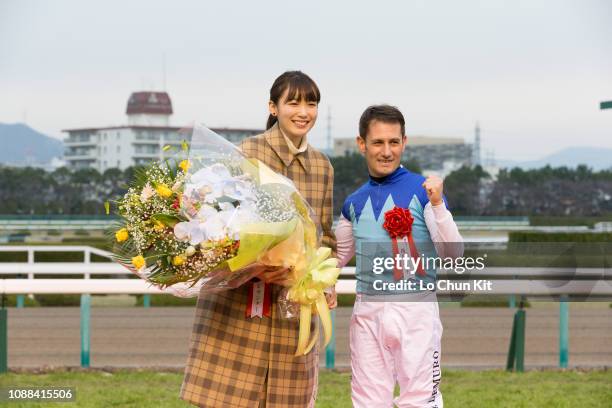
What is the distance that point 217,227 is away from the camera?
3.37m

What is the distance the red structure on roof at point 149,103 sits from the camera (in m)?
123

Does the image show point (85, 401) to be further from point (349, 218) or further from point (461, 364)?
point (461, 364)

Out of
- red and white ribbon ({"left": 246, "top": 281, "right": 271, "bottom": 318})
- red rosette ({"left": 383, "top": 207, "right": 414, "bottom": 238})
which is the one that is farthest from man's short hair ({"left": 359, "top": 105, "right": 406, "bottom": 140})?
red and white ribbon ({"left": 246, "top": 281, "right": 271, "bottom": 318})

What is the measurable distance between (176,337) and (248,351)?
613 centimetres

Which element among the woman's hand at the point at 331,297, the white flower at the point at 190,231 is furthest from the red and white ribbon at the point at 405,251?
the white flower at the point at 190,231

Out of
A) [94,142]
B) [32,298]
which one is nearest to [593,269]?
[32,298]

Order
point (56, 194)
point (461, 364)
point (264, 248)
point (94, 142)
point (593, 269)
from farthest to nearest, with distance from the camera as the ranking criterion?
point (94, 142) < point (56, 194) < point (461, 364) < point (593, 269) < point (264, 248)

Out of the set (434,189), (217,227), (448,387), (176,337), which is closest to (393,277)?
(434,189)

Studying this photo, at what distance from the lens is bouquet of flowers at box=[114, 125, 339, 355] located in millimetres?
3389

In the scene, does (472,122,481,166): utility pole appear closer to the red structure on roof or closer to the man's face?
the red structure on roof

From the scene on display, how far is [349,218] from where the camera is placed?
3.97 meters

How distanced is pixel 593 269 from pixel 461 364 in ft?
4.32

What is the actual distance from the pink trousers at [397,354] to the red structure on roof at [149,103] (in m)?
121

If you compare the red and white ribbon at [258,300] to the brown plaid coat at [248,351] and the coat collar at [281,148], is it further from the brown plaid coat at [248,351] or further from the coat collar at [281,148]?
the coat collar at [281,148]
